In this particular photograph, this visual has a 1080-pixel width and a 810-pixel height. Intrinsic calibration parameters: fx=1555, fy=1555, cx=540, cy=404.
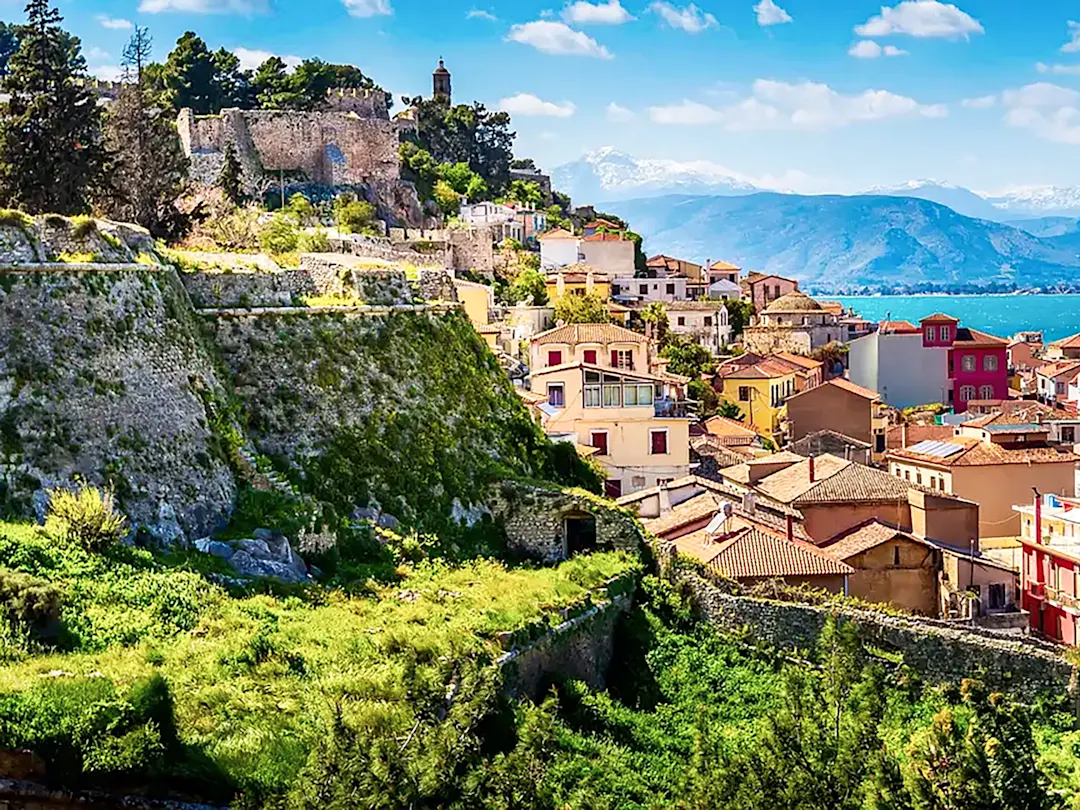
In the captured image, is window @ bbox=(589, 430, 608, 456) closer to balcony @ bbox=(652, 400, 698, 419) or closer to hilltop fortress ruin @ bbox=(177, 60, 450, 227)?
balcony @ bbox=(652, 400, 698, 419)

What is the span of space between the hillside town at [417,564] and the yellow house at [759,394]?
52.2ft

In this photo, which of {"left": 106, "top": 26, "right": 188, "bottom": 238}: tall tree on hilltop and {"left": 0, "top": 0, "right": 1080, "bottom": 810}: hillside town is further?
{"left": 106, "top": 26, "right": 188, "bottom": 238}: tall tree on hilltop

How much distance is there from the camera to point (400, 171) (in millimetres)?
80938

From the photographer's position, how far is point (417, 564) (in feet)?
83.1

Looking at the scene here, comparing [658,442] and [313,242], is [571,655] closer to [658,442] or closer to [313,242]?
[658,442]

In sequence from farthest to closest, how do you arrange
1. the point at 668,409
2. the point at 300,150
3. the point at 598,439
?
the point at 300,150
the point at 668,409
the point at 598,439

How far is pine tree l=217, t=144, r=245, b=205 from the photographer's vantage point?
206 feet

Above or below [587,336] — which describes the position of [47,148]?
above

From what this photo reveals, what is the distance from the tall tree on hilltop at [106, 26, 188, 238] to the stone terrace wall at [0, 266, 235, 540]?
1339 cm

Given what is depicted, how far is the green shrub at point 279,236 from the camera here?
45312 mm

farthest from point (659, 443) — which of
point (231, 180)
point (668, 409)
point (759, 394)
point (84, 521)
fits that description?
point (231, 180)

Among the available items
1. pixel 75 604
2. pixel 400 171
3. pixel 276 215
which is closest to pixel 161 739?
pixel 75 604

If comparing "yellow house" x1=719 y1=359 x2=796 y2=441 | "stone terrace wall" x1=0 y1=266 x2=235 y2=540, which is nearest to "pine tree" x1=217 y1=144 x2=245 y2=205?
"yellow house" x1=719 y1=359 x2=796 y2=441

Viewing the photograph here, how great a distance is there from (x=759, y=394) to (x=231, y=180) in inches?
956
